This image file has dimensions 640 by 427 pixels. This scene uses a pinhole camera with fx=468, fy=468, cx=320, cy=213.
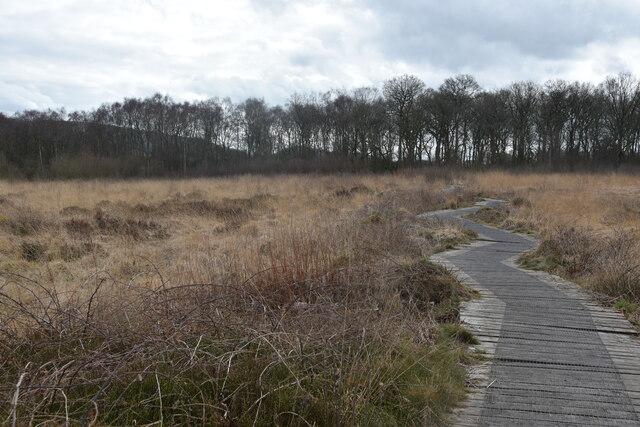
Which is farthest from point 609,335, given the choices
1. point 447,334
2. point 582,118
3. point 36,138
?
point 36,138

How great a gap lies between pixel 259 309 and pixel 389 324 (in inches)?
45.2

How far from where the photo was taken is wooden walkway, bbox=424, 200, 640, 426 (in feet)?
9.71

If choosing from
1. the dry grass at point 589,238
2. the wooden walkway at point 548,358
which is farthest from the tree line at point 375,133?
the wooden walkway at point 548,358

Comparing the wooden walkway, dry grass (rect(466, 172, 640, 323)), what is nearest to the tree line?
dry grass (rect(466, 172, 640, 323))

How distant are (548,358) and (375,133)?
44.2m

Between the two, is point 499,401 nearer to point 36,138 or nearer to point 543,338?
point 543,338

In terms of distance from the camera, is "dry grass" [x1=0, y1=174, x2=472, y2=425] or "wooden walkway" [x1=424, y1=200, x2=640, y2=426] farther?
"wooden walkway" [x1=424, y1=200, x2=640, y2=426]

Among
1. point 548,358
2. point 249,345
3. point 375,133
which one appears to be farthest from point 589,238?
point 375,133

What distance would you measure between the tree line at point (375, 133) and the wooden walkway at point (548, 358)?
118ft

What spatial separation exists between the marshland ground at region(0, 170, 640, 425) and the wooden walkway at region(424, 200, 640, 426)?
221mm

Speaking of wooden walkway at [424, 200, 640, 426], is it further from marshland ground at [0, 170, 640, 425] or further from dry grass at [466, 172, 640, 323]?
dry grass at [466, 172, 640, 323]

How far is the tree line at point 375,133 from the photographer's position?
42844 millimetres

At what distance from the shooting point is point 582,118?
44.3 metres

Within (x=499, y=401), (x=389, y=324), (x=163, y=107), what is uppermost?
(x=163, y=107)
